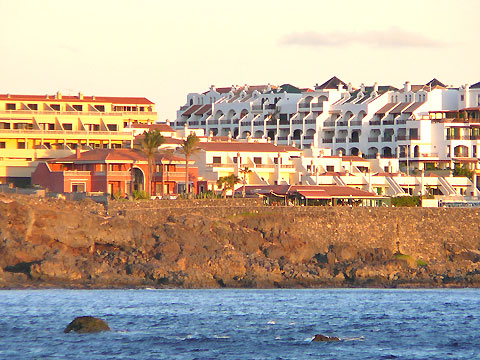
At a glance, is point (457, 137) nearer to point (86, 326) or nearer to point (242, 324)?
point (242, 324)

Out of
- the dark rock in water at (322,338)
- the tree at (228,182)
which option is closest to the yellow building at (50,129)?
the tree at (228,182)

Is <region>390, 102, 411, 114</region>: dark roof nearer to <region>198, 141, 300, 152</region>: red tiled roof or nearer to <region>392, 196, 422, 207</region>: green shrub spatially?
<region>198, 141, 300, 152</region>: red tiled roof

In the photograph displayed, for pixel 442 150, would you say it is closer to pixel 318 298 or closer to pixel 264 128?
pixel 264 128

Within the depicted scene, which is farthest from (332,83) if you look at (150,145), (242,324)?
(242,324)

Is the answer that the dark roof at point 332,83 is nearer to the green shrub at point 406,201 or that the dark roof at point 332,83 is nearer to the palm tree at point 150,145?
the green shrub at point 406,201

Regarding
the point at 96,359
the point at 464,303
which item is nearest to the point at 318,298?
the point at 464,303

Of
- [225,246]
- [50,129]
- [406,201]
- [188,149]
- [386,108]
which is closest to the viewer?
[225,246]

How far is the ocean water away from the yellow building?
3612 cm

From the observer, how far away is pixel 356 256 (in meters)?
99.6

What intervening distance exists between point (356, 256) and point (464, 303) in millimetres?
17418

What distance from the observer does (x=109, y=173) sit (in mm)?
112812

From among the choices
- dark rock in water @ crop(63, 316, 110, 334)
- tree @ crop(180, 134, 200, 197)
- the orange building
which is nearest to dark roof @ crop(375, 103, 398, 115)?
tree @ crop(180, 134, 200, 197)

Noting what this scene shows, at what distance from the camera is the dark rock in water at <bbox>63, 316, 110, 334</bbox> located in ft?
211

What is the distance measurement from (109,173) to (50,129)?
12.0 metres
